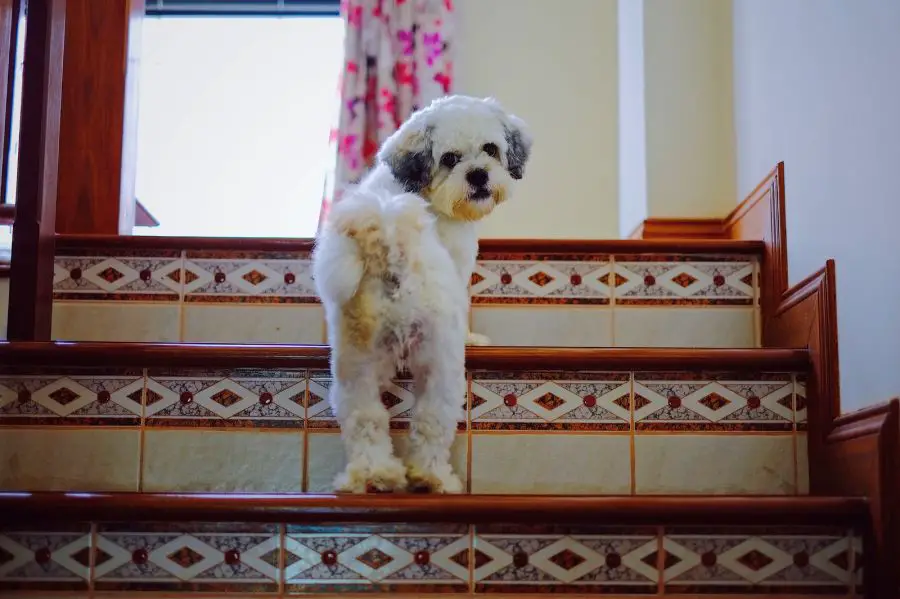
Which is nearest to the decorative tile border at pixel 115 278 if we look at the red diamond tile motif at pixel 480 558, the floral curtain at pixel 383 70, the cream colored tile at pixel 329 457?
the cream colored tile at pixel 329 457

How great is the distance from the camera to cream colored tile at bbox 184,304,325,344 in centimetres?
247

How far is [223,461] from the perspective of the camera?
1965mm

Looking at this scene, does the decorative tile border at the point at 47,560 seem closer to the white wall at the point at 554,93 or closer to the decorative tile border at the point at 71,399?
the decorative tile border at the point at 71,399

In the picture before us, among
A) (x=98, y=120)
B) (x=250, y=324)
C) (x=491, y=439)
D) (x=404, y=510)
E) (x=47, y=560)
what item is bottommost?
(x=47, y=560)

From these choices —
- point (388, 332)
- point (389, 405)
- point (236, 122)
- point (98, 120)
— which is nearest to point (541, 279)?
point (389, 405)

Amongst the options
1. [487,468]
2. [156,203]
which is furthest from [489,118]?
[156,203]

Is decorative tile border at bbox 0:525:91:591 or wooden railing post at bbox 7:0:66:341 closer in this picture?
decorative tile border at bbox 0:525:91:591

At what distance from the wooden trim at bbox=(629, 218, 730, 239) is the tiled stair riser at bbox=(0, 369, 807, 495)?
129 centimetres

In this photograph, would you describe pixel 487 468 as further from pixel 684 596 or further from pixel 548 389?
pixel 684 596

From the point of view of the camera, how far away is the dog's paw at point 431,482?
5.90 feet

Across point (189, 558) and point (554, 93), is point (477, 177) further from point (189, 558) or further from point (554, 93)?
point (554, 93)

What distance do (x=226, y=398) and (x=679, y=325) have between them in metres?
1.19

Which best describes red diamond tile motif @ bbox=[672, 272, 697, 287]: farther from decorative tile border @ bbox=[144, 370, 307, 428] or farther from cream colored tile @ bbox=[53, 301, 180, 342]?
cream colored tile @ bbox=[53, 301, 180, 342]

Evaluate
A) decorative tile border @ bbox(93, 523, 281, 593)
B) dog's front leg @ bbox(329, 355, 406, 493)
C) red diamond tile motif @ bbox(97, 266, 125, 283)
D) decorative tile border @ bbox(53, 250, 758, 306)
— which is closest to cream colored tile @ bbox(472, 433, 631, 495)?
dog's front leg @ bbox(329, 355, 406, 493)
